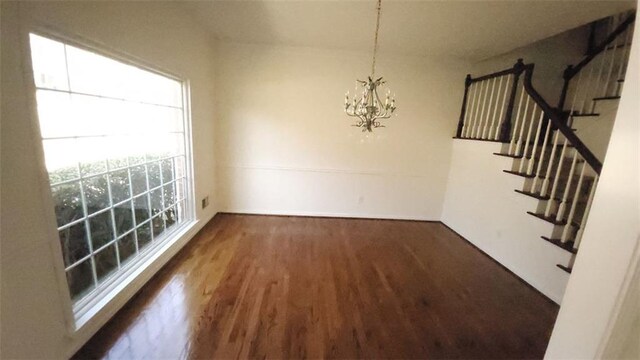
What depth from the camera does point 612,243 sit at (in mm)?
553

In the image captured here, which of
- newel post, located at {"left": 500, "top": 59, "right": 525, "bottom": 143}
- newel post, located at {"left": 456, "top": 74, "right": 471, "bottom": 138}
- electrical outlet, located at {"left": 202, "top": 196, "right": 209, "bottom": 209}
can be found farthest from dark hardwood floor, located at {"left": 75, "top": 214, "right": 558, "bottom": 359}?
newel post, located at {"left": 456, "top": 74, "right": 471, "bottom": 138}

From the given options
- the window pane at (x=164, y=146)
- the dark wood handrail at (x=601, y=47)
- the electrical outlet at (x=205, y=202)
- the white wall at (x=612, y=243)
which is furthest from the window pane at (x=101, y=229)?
the dark wood handrail at (x=601, y=47)

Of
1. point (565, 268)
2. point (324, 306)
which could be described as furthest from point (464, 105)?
point (324, 306)

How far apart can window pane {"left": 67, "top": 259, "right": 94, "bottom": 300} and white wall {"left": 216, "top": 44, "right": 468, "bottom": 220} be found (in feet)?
7.19

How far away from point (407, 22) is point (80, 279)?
3571 millimetres

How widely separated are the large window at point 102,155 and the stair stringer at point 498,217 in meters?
3.80

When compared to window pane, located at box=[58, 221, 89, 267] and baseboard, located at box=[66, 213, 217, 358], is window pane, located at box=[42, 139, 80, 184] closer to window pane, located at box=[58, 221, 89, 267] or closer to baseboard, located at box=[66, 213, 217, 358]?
window pane, located at box=[58, 221, 89, 267]

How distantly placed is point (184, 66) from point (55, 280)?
219 cm

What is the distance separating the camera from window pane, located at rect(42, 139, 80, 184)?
1.35 metres

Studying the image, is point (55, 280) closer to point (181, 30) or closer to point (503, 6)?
point (181, 30)

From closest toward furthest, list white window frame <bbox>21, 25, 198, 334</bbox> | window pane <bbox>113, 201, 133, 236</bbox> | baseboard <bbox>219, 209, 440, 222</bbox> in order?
white window frame <bbox>21, 25, 198, 334</bbox>, window pane <bbox>113, 201, 133, 236</bbox>, baseboard <bbox>219, 209, 440, 222</bbox>

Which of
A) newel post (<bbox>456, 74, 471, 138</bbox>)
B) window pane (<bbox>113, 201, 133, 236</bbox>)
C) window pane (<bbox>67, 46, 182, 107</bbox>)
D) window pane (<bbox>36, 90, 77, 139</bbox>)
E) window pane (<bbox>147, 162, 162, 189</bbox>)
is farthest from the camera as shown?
newel post (<bbox>456, 74, 471, 138</bbox>)

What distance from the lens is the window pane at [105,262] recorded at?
5.81 ft

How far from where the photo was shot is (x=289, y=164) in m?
3.79
